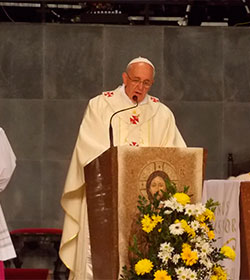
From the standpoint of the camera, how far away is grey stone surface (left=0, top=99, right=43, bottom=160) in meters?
10.5

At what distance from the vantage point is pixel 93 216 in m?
6.44

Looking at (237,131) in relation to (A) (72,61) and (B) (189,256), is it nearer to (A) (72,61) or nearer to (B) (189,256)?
(A) (72,61)

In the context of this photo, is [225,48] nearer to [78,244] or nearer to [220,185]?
[220,185]

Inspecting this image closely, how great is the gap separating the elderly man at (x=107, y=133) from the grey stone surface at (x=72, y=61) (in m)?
3.41

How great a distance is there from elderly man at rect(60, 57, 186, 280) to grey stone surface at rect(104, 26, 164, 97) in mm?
3363

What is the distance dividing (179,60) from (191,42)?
278 millimetres

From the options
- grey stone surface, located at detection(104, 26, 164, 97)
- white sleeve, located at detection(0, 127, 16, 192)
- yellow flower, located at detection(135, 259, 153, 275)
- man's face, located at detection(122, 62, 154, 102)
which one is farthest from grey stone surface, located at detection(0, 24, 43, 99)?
yellow flower, located at detection(135, 259, 153, 275)

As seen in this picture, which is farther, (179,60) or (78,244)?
(179,60)

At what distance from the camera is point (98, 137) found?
22.2 ft

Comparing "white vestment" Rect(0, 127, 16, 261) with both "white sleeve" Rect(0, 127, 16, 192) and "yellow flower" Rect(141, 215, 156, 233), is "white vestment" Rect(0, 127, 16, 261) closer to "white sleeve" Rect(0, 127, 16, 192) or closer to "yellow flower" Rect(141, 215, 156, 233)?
"white sleeve" Rect(0, 127, 16, 192)

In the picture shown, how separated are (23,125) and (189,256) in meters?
5.02

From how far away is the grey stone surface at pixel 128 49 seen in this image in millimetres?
10562

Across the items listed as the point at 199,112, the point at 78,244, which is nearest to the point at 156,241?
the point at 78,244

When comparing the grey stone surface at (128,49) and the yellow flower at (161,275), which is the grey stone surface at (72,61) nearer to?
the grey stone surface at (128,49)
